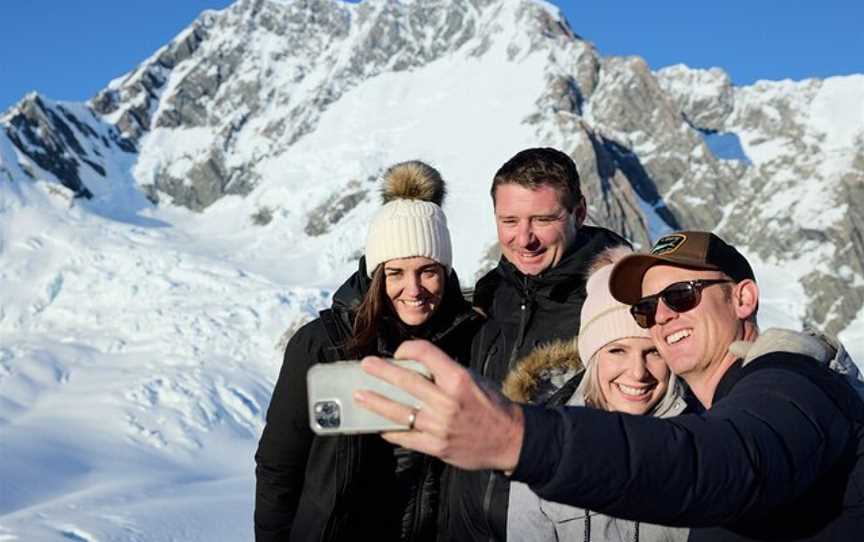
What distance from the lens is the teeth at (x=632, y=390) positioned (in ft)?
11.3

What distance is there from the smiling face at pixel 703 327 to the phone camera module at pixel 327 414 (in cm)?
132

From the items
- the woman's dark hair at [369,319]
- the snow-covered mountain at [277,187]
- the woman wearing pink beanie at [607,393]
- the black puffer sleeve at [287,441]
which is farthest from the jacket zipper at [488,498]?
the snow-covered mountain at [277,187]

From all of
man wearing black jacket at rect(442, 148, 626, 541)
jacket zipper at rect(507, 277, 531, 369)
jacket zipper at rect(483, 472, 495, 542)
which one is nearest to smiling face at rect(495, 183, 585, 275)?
man wearing black jacket at rect(442, 148, 626, 541)

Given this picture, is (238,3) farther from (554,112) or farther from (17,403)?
(17,403)

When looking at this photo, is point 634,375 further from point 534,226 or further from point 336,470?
point 336,470

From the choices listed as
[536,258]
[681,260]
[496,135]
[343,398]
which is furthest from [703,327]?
[496,135]

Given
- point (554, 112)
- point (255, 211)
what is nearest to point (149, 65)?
point (255, 211)

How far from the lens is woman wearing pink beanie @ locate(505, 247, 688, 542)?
10.8 feet

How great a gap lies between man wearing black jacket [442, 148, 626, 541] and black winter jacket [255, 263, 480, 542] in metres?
0.23

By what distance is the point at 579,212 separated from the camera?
459cm

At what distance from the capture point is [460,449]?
5.66 feet

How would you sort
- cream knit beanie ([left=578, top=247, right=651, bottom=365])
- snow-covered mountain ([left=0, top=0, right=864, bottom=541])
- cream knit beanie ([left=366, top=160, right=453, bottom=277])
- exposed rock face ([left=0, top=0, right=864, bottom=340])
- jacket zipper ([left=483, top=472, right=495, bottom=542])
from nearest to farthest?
cream knit beanie ([left=578, top=247, right=651, bottom=365])
jacket zipper ([left=483, top=472, right=495, bottom=542])
cream knit beanie ([left=366, top=160, right=453, bottom=277])
snow-covered mountain ([left=0, top=0, right=864, bottom=541])
exposed rock face ([left=0, top=0, right=864, bottom=340])

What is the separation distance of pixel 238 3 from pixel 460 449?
183815mm

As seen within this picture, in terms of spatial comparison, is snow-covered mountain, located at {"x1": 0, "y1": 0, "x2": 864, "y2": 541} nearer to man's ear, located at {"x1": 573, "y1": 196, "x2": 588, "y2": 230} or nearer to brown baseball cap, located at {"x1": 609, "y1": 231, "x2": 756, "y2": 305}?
man's ear, located at {"x1": 573, "y1": 196, "x2": 588, "y2": 230}
